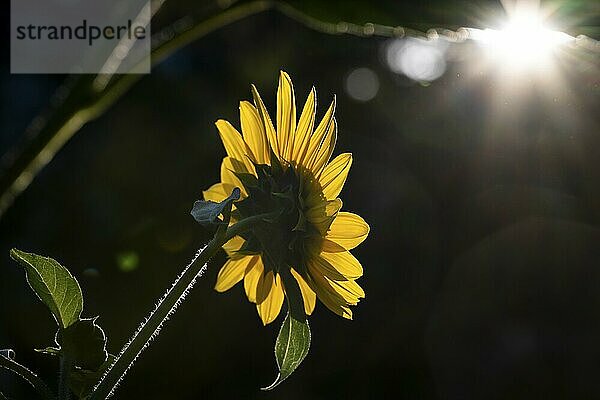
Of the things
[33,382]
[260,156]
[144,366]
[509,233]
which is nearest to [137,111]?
[144,366]

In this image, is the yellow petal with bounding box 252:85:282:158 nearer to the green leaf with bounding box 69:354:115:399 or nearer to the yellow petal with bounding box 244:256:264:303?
the yellow petal with bounding box 244:256:264:303

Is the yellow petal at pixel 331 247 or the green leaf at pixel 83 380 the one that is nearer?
the green leaf at pixel 83 380

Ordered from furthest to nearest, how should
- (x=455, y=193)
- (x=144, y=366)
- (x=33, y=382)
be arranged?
(x=455, y=193) < (x=144, y=366) < (x=33, y=382)

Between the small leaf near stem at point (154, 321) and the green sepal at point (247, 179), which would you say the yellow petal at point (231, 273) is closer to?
the green sepal at point (247, 179)

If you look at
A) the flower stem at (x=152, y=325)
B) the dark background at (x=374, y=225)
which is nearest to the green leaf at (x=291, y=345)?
the flower stem at (x=152, y=325)

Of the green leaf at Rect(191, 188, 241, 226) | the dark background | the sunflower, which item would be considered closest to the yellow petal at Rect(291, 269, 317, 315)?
the sunflower

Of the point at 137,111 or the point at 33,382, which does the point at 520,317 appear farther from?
the point at 33,382
